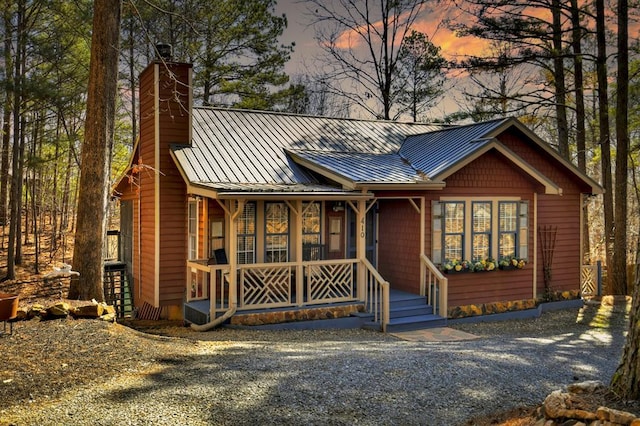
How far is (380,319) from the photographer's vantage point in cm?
1190

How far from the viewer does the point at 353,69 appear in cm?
2762

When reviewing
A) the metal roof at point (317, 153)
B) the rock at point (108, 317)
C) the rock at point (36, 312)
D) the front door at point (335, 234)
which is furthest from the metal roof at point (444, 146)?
the rock at point (36, 312)

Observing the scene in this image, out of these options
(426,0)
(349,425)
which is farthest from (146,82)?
(426,0)

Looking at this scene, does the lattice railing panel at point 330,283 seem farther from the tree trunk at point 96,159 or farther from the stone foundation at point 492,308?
the tree trunk at point 96,159

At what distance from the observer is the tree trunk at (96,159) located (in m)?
9.97

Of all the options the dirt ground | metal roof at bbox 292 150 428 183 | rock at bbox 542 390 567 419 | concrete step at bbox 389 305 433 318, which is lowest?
concrete step at bbox 389 305 433 318

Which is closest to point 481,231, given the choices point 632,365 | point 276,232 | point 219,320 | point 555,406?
point 276,232

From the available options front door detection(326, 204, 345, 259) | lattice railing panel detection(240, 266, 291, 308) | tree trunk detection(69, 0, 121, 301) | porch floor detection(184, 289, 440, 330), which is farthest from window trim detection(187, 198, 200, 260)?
front door detection(326, 204, 345, 259)

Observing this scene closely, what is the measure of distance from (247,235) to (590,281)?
10348 millimetres

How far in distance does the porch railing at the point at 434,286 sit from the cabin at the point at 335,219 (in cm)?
4

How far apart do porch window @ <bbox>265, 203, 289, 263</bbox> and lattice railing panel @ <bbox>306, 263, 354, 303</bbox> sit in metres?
0.88

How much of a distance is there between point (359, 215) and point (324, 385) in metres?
6.10

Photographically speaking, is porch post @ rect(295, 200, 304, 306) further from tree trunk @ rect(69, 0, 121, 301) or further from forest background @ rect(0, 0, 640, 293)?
forest background @ rect(0, 0, 640, 293)

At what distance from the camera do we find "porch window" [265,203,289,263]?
12.6m
